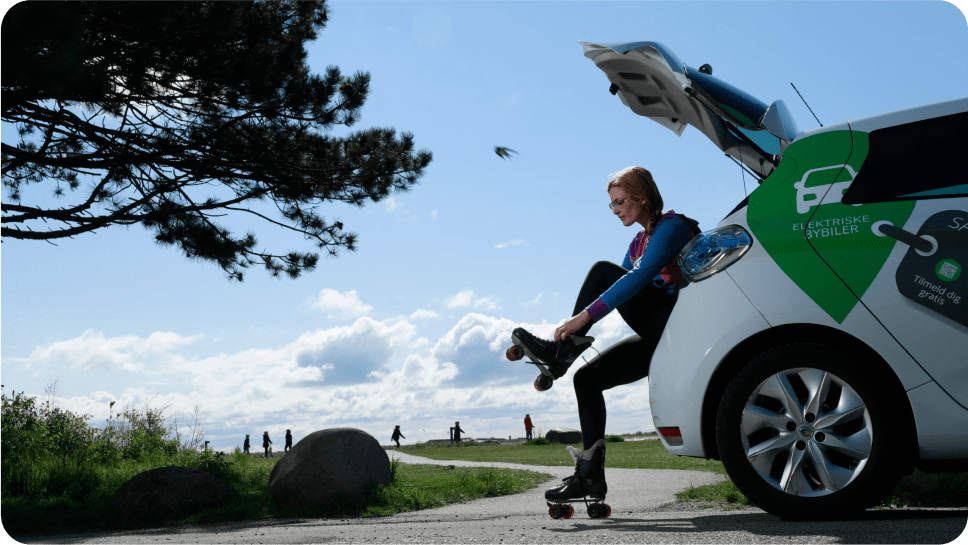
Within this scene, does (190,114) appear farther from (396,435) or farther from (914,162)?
(396,435)

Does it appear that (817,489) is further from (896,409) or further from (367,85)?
(367,85)

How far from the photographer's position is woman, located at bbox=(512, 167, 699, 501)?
3.90 m

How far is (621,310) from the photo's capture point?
4086mm

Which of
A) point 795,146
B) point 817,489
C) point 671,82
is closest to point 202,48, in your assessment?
point 671,82

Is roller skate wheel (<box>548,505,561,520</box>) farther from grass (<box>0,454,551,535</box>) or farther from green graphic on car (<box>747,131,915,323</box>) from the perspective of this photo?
grass (<box>0,454,551,535</box>)

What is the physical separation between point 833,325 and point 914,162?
3.14 ft

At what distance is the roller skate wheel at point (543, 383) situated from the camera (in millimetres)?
4016

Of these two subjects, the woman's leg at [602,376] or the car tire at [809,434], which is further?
the woman's leg at [602,376]

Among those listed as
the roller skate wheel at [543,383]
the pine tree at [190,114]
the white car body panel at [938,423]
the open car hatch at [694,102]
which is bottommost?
the white car body panel at [938,423]

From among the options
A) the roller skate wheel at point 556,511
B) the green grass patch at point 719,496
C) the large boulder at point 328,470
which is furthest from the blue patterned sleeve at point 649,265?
the large boulder at point 328,470

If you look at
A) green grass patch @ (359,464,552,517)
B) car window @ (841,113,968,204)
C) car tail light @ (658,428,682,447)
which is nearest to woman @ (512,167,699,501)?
car tail light @ (658,428,682,447)

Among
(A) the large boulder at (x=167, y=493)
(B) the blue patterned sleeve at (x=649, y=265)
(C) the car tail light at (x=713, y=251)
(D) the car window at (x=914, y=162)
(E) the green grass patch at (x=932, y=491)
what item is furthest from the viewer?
(A) the large boulder at (x=167, y=493)

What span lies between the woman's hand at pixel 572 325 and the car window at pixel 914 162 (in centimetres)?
147

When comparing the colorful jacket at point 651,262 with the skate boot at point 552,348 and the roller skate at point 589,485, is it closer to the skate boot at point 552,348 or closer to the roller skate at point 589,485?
the skate boot at point 552,348
